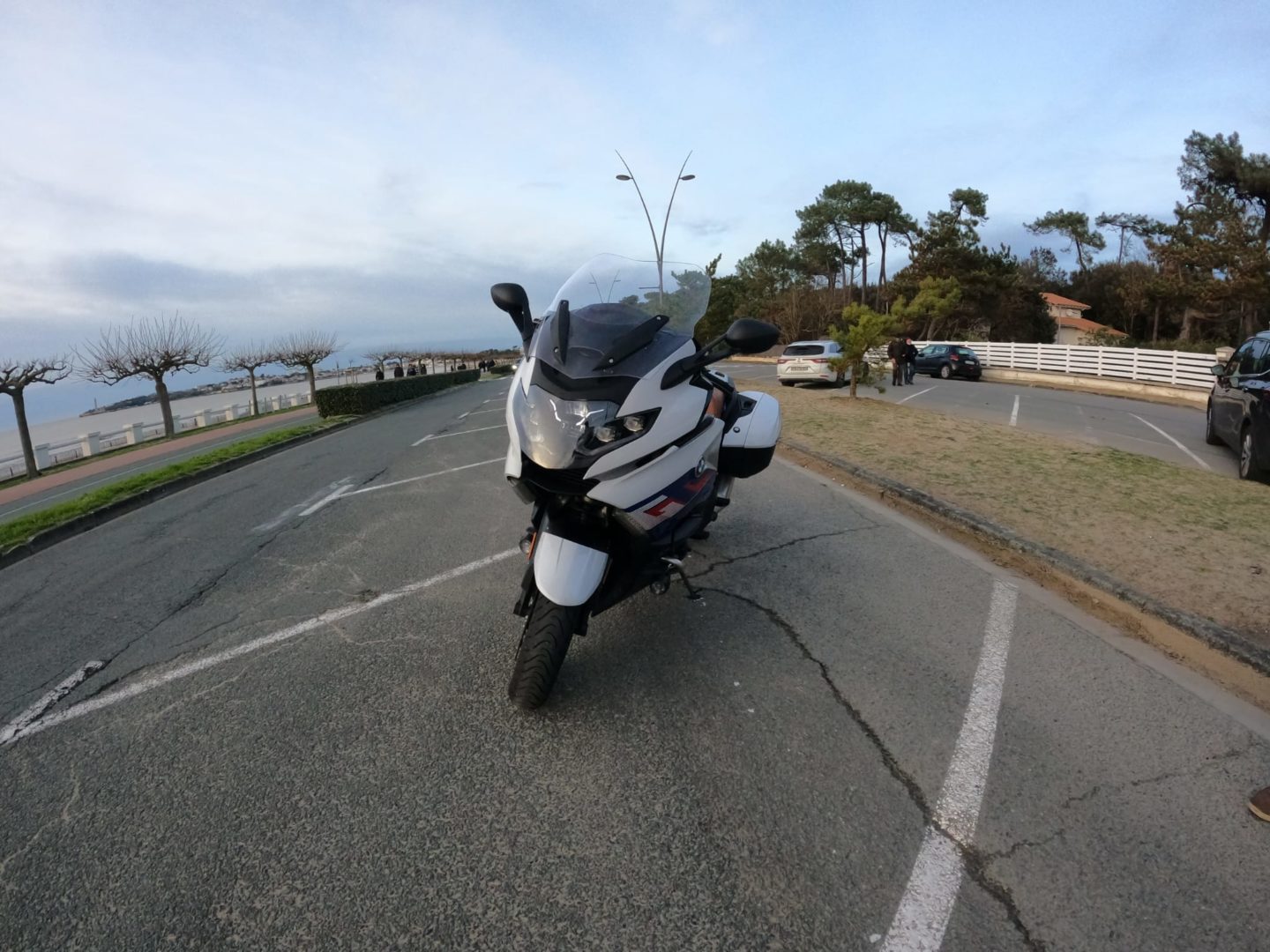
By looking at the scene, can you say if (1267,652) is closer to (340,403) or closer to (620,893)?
(620,893)

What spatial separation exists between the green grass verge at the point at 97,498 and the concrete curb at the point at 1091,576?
8.69m

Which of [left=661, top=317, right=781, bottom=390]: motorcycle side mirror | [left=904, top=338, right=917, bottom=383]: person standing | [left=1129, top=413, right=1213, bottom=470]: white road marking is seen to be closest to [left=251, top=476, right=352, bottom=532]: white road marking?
[left=661, top=317, right=781, bottom=390]: motorcycle side mirror

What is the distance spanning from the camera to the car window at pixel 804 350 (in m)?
21.0

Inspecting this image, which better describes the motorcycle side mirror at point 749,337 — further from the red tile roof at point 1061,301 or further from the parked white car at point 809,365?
the red tile roof at point 1061,301

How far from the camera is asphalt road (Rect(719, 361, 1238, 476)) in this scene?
10.8 metres

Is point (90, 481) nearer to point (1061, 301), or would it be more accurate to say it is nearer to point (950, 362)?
point (950, 362)

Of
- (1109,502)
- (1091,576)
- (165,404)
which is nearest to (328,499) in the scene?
(1091,576)

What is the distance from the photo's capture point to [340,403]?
2209 centimetres

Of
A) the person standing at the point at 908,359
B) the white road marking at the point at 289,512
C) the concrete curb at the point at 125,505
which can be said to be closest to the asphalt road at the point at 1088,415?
the person standing at the point at 908,359

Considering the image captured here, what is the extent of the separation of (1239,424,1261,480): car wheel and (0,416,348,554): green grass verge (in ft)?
44.2

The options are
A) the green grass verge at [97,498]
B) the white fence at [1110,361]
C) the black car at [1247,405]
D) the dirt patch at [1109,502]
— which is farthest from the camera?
the white fence at [1110,361]

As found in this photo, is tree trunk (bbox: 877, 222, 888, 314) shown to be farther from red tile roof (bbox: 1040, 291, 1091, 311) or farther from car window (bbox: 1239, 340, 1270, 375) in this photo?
car window (bbox: 1239, 340, 1270, 375)

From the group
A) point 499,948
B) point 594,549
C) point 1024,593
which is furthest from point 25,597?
point 1024,593

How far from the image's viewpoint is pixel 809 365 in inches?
819
